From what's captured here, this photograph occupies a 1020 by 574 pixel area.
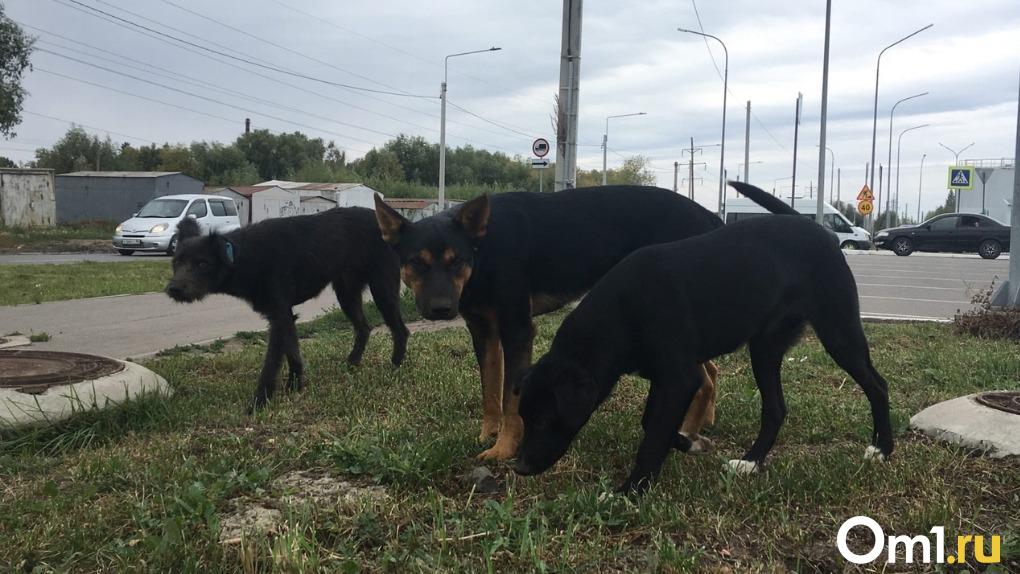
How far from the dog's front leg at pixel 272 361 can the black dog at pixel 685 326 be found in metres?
2.68

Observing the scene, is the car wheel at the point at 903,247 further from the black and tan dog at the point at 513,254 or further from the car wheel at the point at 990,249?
the black and tan dog at the point at 513,254

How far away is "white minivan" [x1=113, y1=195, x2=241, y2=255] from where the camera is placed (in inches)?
958

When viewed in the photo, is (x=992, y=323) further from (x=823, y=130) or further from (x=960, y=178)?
(x=960, y=178)

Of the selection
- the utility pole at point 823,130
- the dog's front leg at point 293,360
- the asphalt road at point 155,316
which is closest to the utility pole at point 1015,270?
the asphalt road at point 155,316

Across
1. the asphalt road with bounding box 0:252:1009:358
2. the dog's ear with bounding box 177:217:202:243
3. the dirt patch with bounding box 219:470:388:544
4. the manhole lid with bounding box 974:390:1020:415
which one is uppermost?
the dog's ear with bounding box 177:217:202:243

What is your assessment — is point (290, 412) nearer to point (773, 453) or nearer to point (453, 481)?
point (453, 481)

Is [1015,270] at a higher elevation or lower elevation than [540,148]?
lower

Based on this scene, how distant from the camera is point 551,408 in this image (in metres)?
3.56

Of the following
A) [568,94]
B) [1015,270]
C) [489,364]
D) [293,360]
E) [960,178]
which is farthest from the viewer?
[960,178]

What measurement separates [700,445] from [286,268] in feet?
11.8

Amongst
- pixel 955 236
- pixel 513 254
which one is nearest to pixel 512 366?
pixel 513 254

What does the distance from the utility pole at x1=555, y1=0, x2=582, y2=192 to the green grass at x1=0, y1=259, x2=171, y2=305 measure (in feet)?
23.3

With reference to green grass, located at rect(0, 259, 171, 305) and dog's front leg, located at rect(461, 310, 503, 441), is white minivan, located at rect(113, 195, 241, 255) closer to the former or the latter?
green grass, located at rect(0, 259, 171, 305)

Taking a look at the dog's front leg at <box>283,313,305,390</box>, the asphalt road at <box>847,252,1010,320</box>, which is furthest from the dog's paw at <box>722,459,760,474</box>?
the asphalt road at <box>847,252,1010,320</box>
